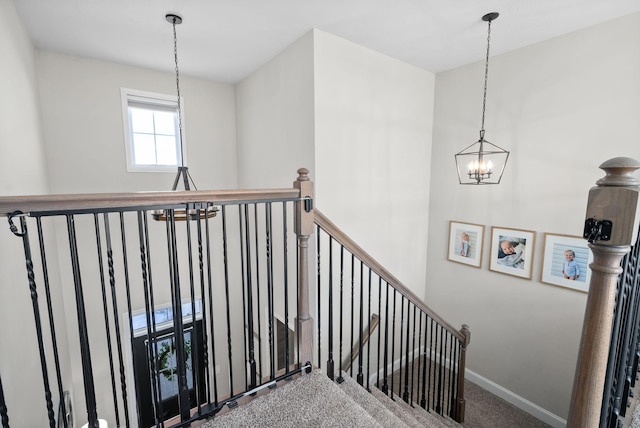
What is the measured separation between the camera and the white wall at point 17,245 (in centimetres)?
159

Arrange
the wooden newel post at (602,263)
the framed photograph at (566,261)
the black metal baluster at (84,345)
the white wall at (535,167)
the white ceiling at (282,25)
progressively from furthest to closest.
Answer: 1. the framed photograph at (566,261)
2. the white wall at (535,167)
3. the white ceiling at (282,25)
4. the black metal baluster at (84,345)
5. the wooden newel post at (602,263)

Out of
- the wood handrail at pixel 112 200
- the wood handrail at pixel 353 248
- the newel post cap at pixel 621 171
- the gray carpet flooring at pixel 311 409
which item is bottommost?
the gray carpet flooring at pixel 311 409

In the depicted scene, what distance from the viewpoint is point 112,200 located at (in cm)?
105

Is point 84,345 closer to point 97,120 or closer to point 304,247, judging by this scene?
point 304,247

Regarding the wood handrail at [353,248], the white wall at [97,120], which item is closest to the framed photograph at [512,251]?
the wood handrail at [353,248]

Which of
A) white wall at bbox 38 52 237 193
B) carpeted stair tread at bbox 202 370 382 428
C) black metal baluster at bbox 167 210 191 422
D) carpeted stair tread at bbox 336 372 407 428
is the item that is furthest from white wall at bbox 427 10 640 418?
black metal baluster at bbox 167 210 191 422

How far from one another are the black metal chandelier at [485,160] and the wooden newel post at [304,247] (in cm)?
193

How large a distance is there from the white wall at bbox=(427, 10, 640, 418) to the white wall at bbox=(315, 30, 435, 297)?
12.7 inches

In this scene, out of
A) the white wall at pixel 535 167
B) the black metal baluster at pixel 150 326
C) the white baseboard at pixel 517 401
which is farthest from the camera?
the white baseboard at pixel 517 401

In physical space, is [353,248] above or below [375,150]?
below

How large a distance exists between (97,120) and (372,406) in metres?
4.13

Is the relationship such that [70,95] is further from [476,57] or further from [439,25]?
[476,57]

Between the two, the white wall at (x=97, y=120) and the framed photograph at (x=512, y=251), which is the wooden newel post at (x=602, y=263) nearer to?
the framed photograph at (x=512, y=251)

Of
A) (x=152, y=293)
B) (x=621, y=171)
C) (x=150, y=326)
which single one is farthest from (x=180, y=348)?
(x=621, y=171)
